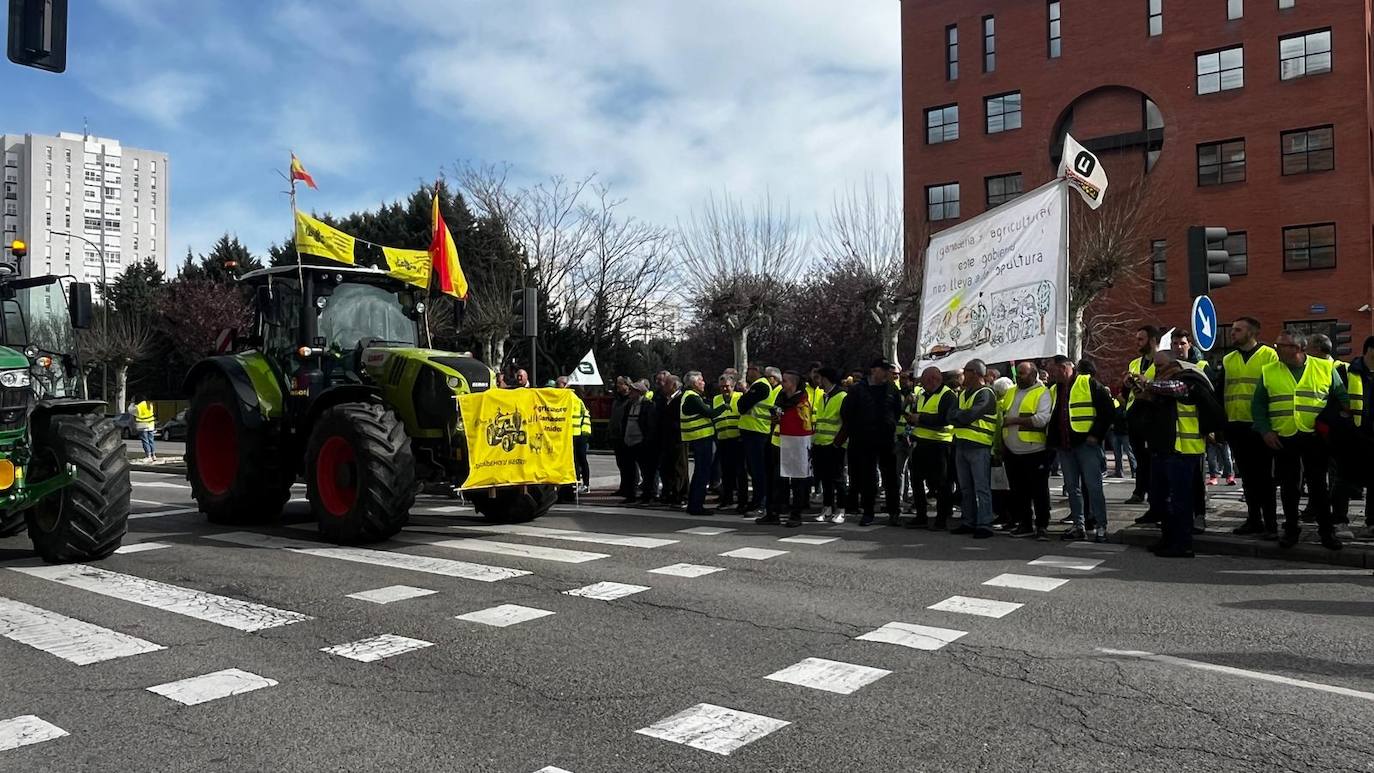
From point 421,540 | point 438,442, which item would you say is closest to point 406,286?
point 438,442

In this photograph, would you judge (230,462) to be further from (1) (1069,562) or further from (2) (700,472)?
(1) (1069,562)

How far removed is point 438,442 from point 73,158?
133 m

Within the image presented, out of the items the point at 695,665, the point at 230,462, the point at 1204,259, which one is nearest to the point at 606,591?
the point at 695,665

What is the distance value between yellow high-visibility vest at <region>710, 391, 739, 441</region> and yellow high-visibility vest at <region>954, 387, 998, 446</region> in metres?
3.20

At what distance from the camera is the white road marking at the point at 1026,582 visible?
23.7 ft

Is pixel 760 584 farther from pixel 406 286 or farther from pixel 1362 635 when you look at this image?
pixel 406 286

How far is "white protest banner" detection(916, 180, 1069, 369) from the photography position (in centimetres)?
1037

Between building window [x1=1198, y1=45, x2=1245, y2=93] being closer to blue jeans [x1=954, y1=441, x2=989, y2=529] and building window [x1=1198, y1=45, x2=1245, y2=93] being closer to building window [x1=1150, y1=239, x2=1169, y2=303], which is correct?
building window [x1=1150, y1=239, x2=1169, y2=303]

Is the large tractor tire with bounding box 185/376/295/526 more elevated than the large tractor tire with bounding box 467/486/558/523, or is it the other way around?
the large tractor tire with bounding box 185/376/295/526

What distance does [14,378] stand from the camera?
7656mm

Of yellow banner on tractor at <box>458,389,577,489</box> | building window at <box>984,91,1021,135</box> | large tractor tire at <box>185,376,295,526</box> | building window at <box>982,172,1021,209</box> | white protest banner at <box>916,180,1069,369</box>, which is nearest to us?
yellow banner on tractor at <box>458,389,577,489</box>

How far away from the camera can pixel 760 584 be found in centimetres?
742

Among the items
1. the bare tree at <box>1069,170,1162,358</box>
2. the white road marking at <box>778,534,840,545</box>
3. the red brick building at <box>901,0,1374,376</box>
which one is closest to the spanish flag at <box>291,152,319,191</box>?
the white road marking at <box>778,534,840,545</box>

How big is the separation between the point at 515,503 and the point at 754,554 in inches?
133
